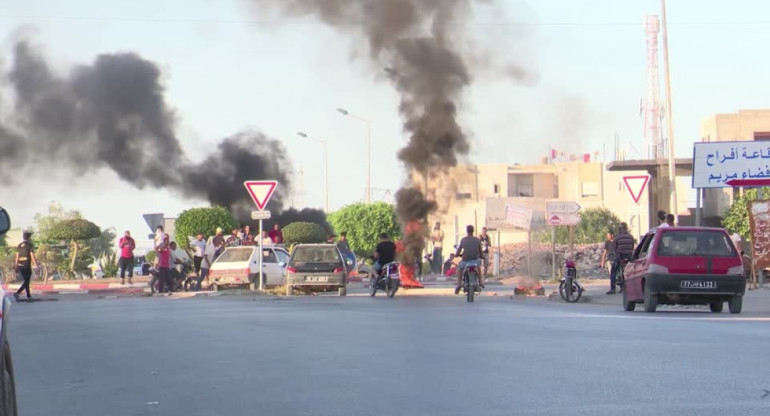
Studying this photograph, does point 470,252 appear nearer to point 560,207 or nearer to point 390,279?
point 390,279

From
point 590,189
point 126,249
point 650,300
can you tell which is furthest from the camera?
point 590,189

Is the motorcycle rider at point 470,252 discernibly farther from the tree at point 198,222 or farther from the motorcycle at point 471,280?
the tree at point 198,222

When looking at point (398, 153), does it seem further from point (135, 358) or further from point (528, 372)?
point (528, 372)

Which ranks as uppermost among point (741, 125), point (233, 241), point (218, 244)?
point (741, 125)

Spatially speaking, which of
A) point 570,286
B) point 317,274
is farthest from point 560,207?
point 570,286

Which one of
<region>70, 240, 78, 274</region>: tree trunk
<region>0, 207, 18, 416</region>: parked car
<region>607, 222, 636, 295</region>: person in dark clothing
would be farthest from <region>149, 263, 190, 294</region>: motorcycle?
<region>0, 207, 18, 416</region>: parked car

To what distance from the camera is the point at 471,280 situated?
2953cm

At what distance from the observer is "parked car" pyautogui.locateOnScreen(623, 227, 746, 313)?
23.1 metres

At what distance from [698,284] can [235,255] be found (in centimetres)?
1810

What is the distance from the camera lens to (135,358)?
1397cm

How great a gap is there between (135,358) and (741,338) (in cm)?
655

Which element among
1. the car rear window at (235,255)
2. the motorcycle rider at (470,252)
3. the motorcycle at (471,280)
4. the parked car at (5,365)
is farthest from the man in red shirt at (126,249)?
the parked car at (5,365)

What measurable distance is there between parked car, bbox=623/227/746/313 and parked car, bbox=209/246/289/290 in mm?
16272

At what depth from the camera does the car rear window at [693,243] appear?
23.4 meters
